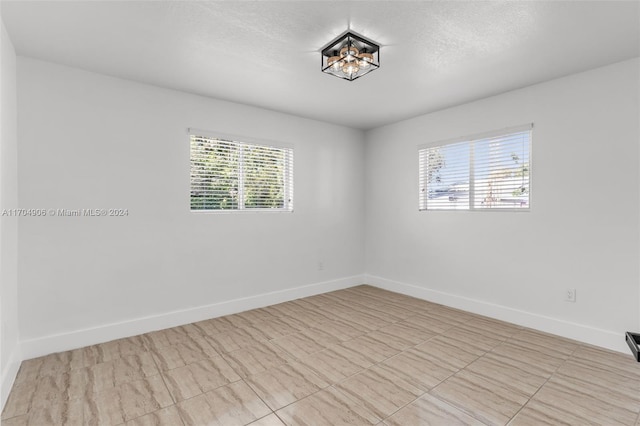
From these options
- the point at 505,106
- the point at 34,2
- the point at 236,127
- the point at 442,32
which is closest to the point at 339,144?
the point at 236,127

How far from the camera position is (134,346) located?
2891mm

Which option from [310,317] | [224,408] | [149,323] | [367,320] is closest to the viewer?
[224,408]

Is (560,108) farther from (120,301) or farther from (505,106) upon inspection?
(120,301)

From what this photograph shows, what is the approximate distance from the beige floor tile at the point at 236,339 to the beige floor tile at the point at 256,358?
0.31ft

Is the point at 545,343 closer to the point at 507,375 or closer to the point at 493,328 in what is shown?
the point at 493,328

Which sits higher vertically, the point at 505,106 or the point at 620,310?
the point at 505,106

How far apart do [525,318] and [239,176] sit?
12.1 feet

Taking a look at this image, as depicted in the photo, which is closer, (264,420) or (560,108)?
(264,420)

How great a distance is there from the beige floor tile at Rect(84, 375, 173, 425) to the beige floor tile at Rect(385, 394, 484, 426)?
151cm

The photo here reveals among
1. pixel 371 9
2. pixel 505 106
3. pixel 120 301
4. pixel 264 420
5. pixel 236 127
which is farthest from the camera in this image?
pixel 236 127

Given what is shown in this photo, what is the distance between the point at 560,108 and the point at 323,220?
10.3 ft

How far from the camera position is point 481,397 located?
2.11m

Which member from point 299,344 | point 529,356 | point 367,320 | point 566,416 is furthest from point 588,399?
point 299,344

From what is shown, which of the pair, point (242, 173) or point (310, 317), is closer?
point (310, 317)
